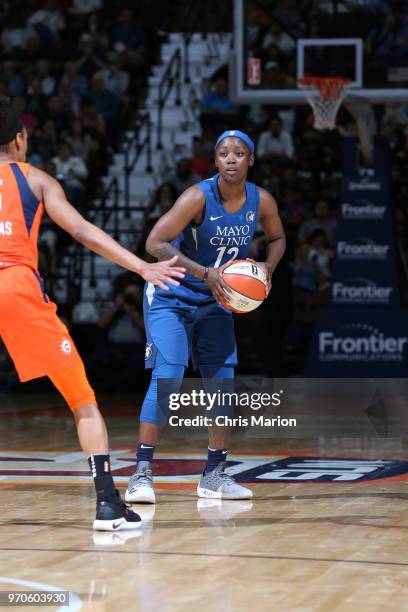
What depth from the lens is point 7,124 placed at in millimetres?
5406

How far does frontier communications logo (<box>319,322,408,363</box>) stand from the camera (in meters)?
12.4

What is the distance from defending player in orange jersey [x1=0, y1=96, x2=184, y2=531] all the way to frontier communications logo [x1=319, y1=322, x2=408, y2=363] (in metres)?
7.28

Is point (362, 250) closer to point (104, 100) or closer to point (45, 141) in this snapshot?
point (45, 141)

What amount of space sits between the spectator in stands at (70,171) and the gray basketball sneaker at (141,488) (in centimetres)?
974

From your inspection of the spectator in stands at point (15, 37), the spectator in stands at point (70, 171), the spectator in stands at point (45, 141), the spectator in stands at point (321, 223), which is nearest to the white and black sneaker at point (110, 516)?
the spectator in stands at point (321, 223)

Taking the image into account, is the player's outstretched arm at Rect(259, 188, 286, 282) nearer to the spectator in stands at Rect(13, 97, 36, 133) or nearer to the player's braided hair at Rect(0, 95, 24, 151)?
the player's braided hair at Rect(0, 95, 24, 151)

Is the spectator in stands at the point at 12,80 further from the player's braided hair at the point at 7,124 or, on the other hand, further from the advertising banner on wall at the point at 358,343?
the player's braided hair at the point at 7,124

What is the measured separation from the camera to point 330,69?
12.3m

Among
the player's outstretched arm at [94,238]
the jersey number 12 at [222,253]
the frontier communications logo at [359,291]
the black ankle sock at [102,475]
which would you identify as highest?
the player's outstretched arm at [94,238]

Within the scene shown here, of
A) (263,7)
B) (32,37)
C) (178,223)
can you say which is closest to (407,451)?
(178,223)

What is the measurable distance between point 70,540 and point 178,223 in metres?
1.80

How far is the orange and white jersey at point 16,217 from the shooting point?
5238 mm

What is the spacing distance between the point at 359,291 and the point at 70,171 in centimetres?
519

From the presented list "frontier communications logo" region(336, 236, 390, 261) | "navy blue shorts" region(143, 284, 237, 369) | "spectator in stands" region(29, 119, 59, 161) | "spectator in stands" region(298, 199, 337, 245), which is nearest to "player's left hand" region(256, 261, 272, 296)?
"navy blue shorts" region(143, 284, 237, 369)
